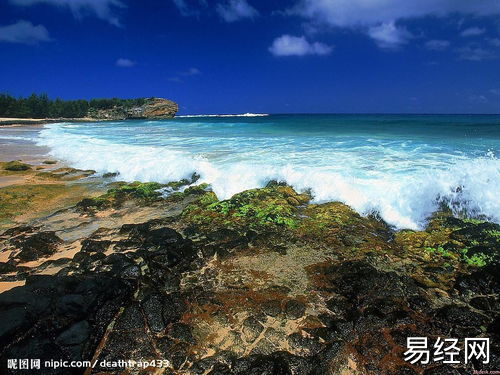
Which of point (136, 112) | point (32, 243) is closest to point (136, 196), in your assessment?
point (32, 243)

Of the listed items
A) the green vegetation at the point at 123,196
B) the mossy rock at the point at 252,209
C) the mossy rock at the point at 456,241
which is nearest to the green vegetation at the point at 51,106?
the green vegetation at the point at 123,196

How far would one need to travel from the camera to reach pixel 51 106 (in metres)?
84.6

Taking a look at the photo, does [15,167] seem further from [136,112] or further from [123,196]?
[136,112]

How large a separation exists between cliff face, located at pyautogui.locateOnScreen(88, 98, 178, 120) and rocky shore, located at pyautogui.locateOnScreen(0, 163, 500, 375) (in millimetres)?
→ 92900

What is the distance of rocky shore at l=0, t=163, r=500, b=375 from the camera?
3.18m

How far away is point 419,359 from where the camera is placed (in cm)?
321

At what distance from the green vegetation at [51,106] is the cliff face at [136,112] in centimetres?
170

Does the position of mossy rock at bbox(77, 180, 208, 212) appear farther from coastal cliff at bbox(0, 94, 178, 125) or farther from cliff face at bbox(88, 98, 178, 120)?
cliff face at bbox(88, 98, 178, 120)

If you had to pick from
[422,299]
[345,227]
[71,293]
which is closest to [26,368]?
[71,293]

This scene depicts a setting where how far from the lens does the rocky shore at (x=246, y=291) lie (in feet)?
10.4

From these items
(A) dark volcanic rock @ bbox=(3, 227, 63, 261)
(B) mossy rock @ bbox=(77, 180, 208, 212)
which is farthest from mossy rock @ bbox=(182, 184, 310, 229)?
(A) dark volcanic rock @ bbox=(3, 227, 63, 261)

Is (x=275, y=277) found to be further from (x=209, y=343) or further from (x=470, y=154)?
(x=470, y=154)

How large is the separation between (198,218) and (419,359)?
502 centimetres

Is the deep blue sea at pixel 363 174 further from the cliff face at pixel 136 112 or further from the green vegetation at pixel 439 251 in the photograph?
the cliff face at pixel 136 112
